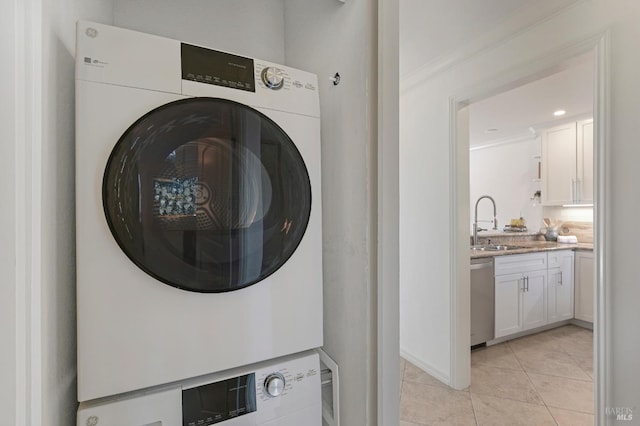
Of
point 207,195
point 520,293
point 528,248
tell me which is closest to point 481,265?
point 520,293

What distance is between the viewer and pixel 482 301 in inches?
103

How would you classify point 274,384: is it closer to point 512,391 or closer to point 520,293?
point 512,391

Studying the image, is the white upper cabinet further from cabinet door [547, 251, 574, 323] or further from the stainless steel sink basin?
the stainless steel sink basin

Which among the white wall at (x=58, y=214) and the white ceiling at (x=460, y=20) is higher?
the white ceiling at (x=460, y=20)

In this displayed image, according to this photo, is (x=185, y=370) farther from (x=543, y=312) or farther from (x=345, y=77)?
(x=543, y=312)

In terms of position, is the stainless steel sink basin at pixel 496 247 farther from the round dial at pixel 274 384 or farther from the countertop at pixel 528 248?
the round dial at pixel 274 384

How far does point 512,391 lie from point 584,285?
2019 millimetres

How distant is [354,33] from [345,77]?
14cm

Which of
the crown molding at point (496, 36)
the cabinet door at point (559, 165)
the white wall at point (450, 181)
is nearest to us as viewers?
the white wall at point (450, 181)

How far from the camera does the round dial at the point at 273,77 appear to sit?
0.86 metres

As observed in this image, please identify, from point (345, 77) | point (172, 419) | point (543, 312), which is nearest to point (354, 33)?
point (345, 77)

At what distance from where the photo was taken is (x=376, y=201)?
918 millimetres

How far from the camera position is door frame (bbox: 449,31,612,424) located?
53.2 inches

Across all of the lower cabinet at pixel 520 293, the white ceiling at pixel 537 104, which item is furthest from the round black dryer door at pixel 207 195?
the lower cabinet at pixel 520 293
